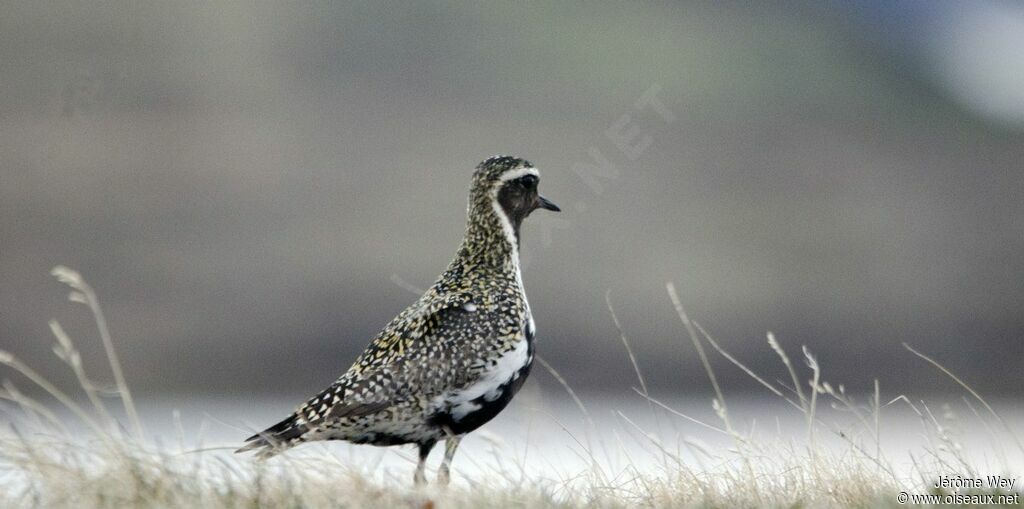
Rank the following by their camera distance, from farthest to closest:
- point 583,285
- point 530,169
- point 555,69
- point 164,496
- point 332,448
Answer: point 555,69 → point 583,285 → point 530,169 → point 332,448 → point 164,496

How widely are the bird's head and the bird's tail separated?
1496mm

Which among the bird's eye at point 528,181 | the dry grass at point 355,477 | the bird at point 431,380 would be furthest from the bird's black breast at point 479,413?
the bird's eye at point 528,181

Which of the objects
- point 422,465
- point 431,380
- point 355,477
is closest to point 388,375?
point 431,380

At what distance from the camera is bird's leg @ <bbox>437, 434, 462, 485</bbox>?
6.63 m

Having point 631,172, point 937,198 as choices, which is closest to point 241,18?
point 631,172

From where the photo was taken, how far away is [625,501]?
21.0 feet

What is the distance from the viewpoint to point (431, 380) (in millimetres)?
6836

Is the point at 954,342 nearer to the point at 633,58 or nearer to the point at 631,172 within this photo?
the point at 631,172

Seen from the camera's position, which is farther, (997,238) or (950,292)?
(997,238)

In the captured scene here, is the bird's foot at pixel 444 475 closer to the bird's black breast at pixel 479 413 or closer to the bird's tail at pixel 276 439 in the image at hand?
the bird's black breast at pixel 479 413

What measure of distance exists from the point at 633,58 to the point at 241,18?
8728 millimetres

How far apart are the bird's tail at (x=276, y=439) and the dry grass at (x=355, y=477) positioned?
25 cm

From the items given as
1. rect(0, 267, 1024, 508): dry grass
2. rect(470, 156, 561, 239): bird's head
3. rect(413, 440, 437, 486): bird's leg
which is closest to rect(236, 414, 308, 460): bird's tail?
rect(0, 267, 1024, 508): dry grass

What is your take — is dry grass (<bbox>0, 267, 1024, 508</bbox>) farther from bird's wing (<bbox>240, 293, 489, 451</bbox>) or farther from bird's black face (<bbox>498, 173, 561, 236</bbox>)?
bird's black face (<bbox>498, 173, 561, 236</bbox>)
